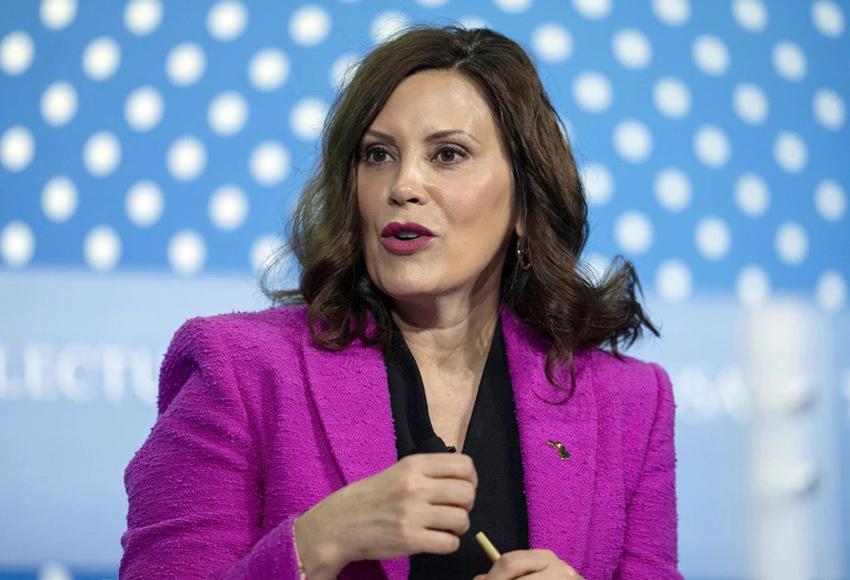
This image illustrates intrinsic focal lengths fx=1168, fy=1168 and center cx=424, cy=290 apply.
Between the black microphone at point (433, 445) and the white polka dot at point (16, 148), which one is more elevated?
the white polka dot at point (16, 148)

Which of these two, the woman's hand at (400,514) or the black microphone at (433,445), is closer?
the woman's hand at (400,514)

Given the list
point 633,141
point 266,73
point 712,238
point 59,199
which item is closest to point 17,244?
point 59,199

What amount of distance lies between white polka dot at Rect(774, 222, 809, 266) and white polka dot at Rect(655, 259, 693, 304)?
0.66 ft

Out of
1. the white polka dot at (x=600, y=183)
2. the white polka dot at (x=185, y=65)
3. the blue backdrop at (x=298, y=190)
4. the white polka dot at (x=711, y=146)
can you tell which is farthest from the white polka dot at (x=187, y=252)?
the white polka dot at (x=711, y=146)

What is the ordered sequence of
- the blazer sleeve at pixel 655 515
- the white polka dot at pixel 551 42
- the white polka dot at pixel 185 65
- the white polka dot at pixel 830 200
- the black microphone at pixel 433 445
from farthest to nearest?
the white polka dot at pixel 830 200 → the white polka dot at pixel 551 42 → the white polka dot at pixel 185 65 → the blazer sleeve at pixel 655 515 → the black microphone at pixel 433 445

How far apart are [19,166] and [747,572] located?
4.97ft

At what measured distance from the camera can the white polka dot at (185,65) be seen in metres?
2.08

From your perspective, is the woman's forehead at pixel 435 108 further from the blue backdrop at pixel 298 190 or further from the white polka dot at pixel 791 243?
the white polka dot at pixel 791 243

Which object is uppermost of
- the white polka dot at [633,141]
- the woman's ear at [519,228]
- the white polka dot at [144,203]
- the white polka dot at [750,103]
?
the white polka dot at [750,103]

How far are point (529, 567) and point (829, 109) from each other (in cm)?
144

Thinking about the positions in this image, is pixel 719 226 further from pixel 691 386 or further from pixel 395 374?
pixel 395 374

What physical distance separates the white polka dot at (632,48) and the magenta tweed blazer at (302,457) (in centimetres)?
82

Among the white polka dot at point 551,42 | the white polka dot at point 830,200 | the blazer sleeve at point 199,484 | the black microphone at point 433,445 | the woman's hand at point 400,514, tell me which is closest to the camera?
the woman's hand at point 400,514

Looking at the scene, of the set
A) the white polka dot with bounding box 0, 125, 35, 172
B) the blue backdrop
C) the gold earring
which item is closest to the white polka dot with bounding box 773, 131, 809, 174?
the blue backdrop
